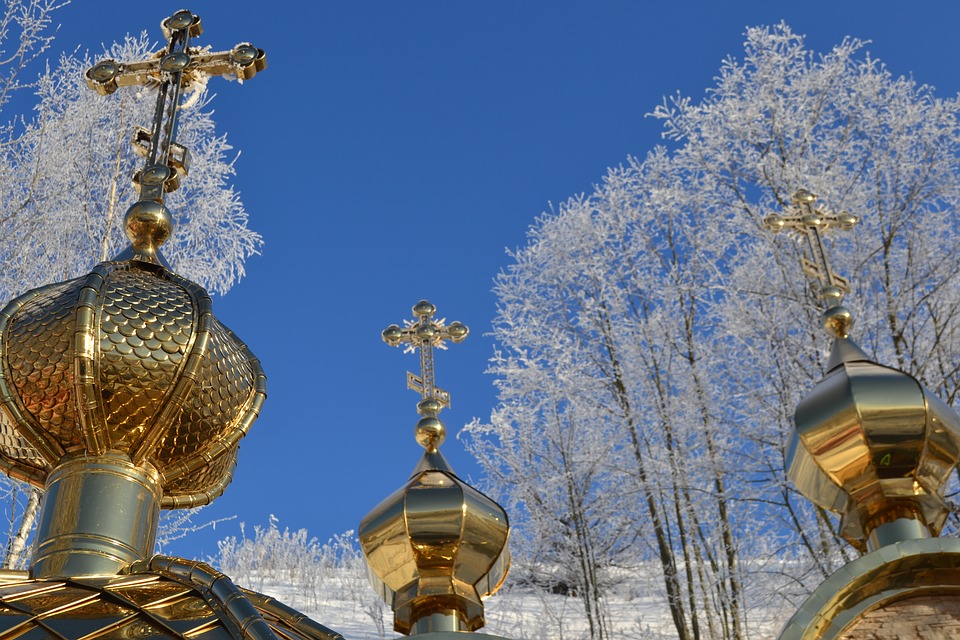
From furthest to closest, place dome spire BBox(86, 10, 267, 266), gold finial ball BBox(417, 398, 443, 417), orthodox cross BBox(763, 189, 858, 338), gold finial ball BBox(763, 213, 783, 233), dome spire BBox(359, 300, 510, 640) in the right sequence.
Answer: gold finial ball BBox(763, 213, 783, 233)
gold finial ball BBox(417, 398, 443, 417)
orthodox cross BBox(763, 189, 858, 338)
dome spire BBox(359, 300, 510, 640)
dome spire BBox(86, 10, 267, 266)

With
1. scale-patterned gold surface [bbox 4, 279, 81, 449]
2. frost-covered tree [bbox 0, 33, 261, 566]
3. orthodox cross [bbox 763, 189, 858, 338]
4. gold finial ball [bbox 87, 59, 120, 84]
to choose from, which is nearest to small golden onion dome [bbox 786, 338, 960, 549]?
orthodox cross [bbox 763, 189, 858, 338]

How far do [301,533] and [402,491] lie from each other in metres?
11.8

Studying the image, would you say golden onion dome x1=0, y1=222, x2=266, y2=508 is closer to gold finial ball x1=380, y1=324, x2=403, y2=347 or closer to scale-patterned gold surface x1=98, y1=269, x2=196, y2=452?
scale-patterned gold surface x1=98, y1=269, x2=196, y2=452

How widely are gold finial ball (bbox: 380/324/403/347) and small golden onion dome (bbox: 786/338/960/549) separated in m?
1.89

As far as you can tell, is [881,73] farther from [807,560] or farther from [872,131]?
[807,560]

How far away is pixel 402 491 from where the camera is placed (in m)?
5.20

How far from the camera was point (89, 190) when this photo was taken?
1177 centimetres

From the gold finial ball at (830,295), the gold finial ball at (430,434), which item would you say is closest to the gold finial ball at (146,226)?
the gold finial ball at (430,434)

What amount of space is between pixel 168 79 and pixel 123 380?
1.52 m

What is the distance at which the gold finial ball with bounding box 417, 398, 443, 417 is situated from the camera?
5.67 metres

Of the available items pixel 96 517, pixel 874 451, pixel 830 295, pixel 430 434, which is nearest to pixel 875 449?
pixel 874 451

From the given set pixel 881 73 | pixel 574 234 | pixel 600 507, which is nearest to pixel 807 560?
pixel 600 507

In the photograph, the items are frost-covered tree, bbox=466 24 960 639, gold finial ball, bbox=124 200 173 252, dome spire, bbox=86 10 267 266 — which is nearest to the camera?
gold finial ball, bbox=124 200 173 252

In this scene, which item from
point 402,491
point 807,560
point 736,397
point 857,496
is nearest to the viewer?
point 857,496
